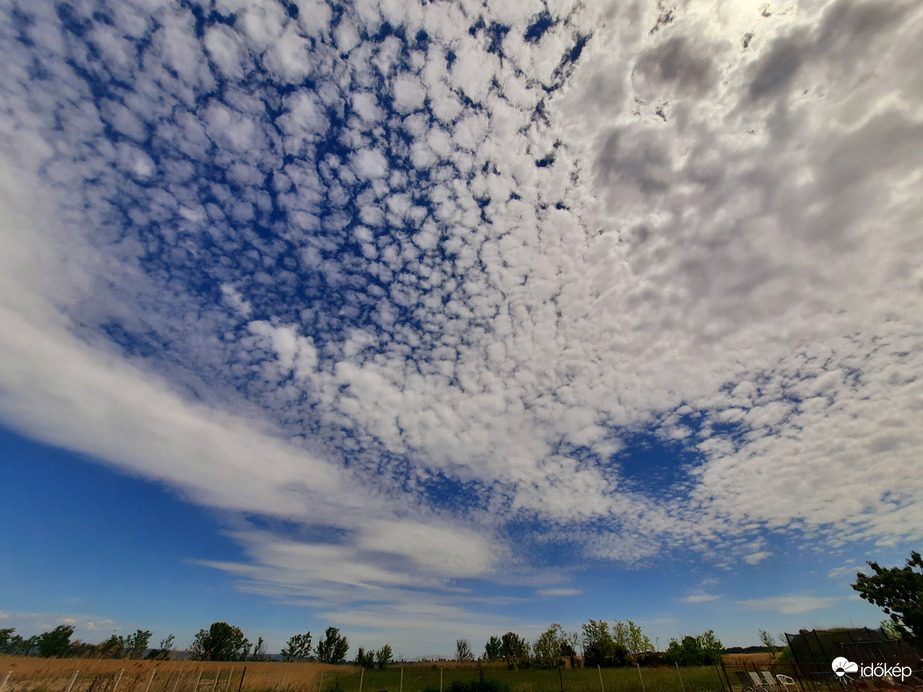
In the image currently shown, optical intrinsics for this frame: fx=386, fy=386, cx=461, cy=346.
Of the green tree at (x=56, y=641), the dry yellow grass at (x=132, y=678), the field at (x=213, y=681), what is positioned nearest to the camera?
the dry yellow grass at (x=132, y=678)

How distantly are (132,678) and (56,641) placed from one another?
170ft

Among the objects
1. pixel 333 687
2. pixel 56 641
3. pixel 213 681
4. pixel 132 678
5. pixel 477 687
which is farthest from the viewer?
pixel 56 641

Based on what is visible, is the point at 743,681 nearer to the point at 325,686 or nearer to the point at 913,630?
the point at 913,630

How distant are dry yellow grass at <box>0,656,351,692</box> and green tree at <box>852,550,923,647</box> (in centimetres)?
4207

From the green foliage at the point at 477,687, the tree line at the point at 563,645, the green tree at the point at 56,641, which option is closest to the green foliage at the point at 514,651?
the tree line at the point at 563,645

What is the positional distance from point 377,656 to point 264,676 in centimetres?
2509

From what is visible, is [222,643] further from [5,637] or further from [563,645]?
[563,645]

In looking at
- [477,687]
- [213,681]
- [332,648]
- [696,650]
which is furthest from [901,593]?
[332,648]

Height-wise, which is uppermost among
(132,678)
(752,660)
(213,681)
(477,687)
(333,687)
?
(752,660)

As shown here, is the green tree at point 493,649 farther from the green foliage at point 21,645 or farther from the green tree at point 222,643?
the green foliage at point 21,645

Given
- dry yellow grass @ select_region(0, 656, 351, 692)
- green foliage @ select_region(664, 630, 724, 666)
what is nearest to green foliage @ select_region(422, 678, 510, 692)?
dry yellow grass @ select_region(0, 656, 351, 692)

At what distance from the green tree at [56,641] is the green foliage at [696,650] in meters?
79.0

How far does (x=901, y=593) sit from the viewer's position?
1132 inches

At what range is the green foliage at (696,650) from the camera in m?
43.7
